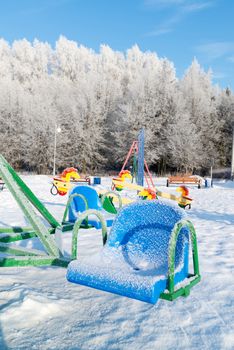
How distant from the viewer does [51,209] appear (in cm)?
984

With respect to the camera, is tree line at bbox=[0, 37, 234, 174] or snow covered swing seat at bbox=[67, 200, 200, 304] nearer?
snow covered swing seat at bbox=[67, 200, 200, 304]

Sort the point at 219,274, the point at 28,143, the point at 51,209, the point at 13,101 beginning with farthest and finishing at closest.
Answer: the point at 13,101, the point at 28,143, the point at 51,209, the point at 219,274

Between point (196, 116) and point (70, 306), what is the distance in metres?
37.4

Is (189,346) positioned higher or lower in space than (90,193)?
lower

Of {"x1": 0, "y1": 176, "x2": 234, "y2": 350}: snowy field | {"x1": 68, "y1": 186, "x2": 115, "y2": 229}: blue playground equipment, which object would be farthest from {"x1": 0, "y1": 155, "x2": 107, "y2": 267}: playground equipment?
{"x1": 68, "y1": 186, "x2": 115, "y2": 229}: blue playground equipment

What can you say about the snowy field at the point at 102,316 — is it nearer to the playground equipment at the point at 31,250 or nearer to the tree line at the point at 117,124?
the playground equipment at the point at 31,250

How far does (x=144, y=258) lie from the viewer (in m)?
3.24

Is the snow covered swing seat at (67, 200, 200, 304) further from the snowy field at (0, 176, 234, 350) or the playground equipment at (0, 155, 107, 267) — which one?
the snowy field at (0, 176, 234, 350)

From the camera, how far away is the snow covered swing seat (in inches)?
97.7

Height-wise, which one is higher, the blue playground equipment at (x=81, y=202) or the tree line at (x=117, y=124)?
the tree line at (x=117, y=124)

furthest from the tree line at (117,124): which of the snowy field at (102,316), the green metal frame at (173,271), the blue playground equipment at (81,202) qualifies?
the green metal frame at (173,271)

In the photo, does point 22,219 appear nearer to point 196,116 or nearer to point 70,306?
point 70,306

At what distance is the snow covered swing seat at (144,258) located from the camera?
97.7 inches

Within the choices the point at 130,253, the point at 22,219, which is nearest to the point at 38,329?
the point at 130,253
